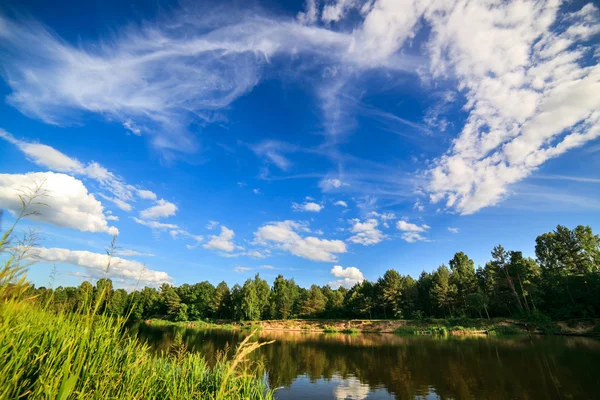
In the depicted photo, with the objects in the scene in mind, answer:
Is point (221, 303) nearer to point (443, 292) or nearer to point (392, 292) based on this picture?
point (392, 292)

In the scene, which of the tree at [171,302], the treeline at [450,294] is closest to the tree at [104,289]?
the treeline at [450,294]

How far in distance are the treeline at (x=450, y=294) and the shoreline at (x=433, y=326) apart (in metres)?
2.97


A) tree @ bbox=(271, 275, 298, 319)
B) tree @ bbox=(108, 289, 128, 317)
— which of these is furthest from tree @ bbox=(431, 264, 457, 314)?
tree @ bbox=(108, 289, 128, 317)

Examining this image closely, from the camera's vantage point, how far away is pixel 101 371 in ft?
14.1

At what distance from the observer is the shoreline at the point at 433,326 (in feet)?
176

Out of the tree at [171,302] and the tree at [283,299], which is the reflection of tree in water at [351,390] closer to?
the tree at [283,299]

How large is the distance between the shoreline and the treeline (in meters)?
2.97

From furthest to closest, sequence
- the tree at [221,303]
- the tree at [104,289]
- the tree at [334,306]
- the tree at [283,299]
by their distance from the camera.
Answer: the tree at [221,303], the tree at [283,299], the tree at [334,306], the tree at [104,289]

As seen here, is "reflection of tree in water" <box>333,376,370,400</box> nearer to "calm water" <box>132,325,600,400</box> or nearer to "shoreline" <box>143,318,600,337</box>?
"calm water" <box>132,325,600,400</box>

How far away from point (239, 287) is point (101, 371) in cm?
10094

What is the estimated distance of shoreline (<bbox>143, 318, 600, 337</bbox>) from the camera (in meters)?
53.6

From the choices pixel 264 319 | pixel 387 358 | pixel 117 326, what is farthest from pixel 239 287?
pixel 117 326

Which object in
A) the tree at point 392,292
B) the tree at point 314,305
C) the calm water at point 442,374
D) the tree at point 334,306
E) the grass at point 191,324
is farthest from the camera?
the tree at point 334,306

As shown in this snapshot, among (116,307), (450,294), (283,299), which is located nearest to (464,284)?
(450,294)
